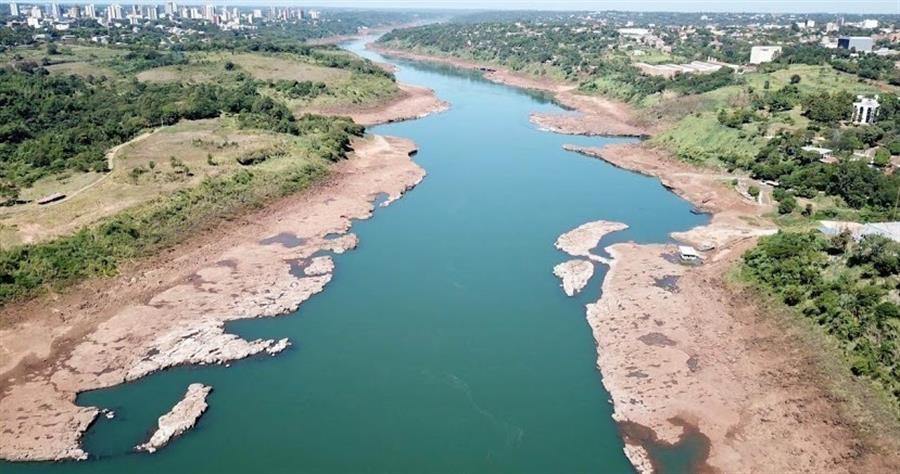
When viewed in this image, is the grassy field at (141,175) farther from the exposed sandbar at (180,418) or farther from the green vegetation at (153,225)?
the exposed sandbar at (180,418)

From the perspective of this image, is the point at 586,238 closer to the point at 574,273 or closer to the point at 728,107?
the point at 574,273

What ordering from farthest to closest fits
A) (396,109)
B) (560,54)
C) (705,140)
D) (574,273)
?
(560,54)
(396,109)
(705,140)
(574,273)

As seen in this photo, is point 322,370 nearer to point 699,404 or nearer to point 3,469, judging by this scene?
point 3,469

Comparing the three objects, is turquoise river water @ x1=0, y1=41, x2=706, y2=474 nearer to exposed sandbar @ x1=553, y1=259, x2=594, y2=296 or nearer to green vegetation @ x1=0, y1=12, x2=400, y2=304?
exposed sandbar @ x1=553, y1=259, x2=594, y2=296

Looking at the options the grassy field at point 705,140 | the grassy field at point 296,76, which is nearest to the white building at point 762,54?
the grassy field at point 705,140

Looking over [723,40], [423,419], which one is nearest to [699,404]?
[423,419]

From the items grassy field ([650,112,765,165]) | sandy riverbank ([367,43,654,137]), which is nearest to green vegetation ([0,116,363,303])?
sandy riverbank ([367,43,654,137])

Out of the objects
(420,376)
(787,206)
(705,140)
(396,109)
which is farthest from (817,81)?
(420,376)
